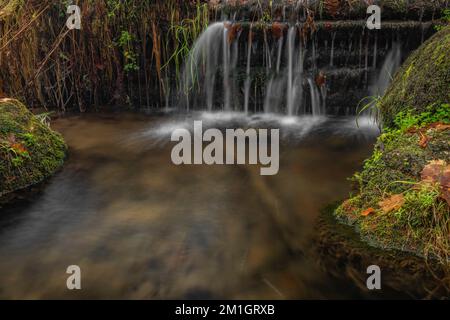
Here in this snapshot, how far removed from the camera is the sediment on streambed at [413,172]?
274cm

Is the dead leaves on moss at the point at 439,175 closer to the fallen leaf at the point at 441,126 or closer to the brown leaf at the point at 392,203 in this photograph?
the brown leaf at the point at 392,203

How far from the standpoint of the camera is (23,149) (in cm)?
411

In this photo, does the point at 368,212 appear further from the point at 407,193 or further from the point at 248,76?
the point at 248,76

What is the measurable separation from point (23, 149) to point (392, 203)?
323 centimetres

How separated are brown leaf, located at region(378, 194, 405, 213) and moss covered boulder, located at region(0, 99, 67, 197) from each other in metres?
3.06

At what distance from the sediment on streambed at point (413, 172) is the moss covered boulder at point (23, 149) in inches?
110

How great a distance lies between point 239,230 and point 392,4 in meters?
4.54

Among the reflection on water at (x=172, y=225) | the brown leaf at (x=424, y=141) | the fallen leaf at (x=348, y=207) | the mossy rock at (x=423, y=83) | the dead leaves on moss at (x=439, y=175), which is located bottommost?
the reflection on water at (x=172, y=225)

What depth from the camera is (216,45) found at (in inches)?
259

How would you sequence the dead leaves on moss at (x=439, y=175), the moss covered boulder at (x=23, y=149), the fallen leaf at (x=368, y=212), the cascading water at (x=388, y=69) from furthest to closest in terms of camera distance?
the cascading water at (x=388, y=69)
the moss covered boulder at (x=23, y=149)
the fallen leaf at (x=368, y=212)
the dead leaves on moss at (x=439, y=175)

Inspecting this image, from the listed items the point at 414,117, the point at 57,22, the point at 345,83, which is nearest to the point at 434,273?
the point at 414,117

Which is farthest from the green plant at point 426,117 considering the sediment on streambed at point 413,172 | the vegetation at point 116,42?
the vegetation at point 116,42

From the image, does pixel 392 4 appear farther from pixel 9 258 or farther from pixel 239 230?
pixel 9 258

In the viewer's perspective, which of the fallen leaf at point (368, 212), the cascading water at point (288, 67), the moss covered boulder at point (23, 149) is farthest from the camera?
the cascading water at point (288, 67)
